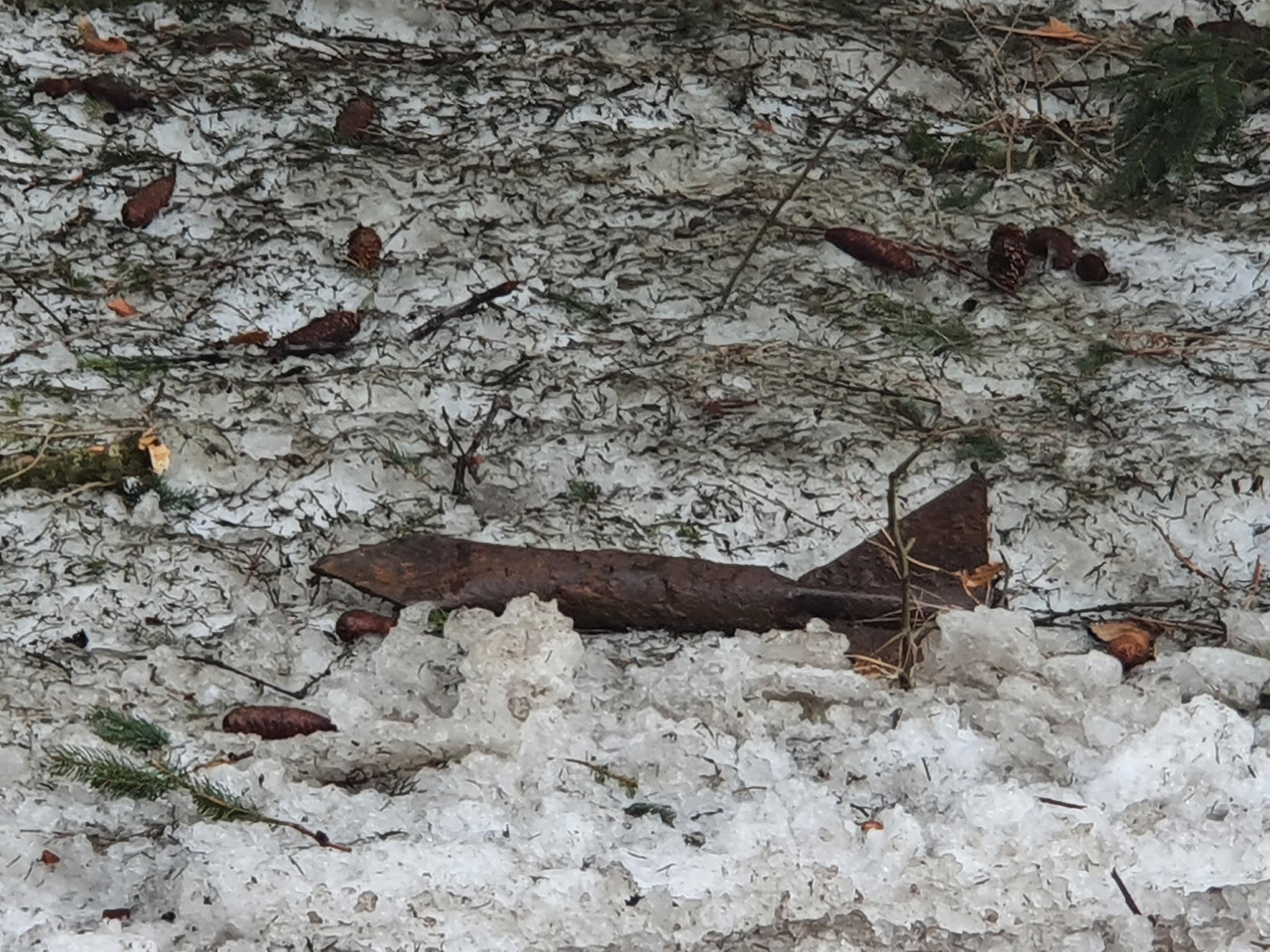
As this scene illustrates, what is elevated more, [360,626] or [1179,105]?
[1179,105]

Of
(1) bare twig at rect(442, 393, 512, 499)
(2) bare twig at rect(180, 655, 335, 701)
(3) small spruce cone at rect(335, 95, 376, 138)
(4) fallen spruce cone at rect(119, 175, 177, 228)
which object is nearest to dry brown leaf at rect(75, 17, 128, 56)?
(4) fallen spruce cone at rect(119, 175, 177, 228)

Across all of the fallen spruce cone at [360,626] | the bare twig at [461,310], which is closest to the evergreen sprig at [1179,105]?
the bare twig at [461,310]

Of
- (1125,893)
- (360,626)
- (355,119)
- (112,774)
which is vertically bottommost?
(112,774)

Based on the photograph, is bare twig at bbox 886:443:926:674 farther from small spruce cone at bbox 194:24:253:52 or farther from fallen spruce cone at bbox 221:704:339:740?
small spruce cone at bbox 194:24:253:52

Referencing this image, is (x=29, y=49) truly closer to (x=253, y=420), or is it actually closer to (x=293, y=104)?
(x=293, y=104)

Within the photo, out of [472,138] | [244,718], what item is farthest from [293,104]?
[244,718]

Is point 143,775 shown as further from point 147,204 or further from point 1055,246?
point 1055,246

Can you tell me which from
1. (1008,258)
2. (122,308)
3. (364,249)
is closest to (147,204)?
(122,308)
